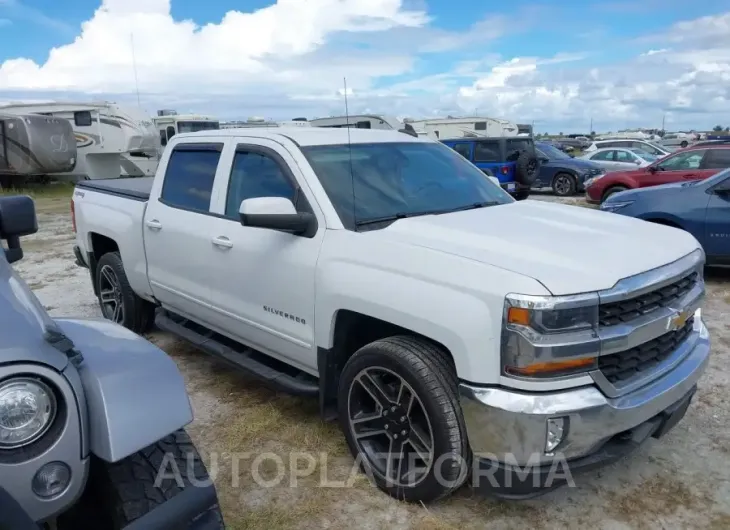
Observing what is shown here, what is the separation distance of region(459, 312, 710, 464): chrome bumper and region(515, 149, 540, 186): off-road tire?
1309 cm

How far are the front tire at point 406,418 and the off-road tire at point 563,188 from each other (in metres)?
15.7

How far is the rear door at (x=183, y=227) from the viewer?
4148 millimetres

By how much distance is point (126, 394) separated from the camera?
1979 mm

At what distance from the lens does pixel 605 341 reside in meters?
2.49

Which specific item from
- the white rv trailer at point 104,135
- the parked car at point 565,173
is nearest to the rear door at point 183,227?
the parked car at point 565,173

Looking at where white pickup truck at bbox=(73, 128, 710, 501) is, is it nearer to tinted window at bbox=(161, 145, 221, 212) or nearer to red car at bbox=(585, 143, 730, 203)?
tinted window at bbox=(161, 145, 221, 212)

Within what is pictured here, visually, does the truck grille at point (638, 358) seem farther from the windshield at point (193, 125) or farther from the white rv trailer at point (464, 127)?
the white rv trailer at point (464, 127)

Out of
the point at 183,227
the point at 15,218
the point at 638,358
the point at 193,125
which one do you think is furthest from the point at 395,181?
the point at 193,125

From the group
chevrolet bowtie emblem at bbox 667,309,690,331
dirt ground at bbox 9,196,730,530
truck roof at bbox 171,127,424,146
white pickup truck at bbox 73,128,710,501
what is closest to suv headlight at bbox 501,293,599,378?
white pickup truck at bbox 73,128,710,501

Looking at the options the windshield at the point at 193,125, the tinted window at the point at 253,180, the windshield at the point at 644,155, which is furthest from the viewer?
the windshield at the point at 193,125

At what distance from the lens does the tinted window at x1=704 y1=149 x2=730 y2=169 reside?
1171 cm

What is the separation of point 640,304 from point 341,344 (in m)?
1.48

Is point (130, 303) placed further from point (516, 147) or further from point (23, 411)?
point (516, 147)

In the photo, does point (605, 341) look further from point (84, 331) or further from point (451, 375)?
point (84, 331)
